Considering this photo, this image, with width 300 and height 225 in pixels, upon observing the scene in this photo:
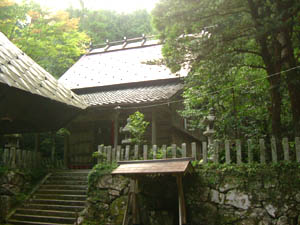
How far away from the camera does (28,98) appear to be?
2.17m

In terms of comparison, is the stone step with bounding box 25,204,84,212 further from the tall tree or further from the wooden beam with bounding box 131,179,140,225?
the tall tree

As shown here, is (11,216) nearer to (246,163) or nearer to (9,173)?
(9,173)

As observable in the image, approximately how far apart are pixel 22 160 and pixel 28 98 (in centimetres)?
1015

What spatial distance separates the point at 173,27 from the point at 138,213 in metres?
4.69

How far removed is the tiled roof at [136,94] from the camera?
11227mm

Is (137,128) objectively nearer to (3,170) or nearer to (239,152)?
(239,152)

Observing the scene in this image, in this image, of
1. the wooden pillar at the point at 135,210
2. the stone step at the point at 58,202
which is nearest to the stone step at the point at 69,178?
the stone step at the point at 58,202

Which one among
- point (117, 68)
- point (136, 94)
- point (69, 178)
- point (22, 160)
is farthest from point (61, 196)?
point (117, 68)

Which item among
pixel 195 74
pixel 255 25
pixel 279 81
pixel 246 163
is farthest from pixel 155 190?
pixel 255 25

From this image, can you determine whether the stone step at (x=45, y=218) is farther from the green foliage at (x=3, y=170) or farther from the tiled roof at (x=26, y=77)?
the tiled roof at (x=26, y=77)

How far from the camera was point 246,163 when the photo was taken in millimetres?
6680

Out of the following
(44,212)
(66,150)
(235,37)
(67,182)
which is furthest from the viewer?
(66,150)

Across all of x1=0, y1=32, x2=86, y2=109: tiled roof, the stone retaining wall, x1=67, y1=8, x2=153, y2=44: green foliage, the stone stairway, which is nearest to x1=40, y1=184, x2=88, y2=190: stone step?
the stone stairway

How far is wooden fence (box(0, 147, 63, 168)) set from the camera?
34.0 ft
